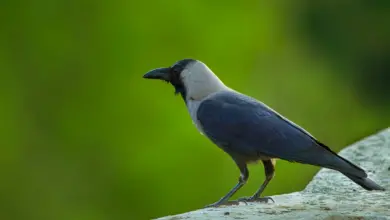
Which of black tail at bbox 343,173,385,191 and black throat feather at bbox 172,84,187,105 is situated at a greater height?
black throat feather at bbox 172,84,187,105

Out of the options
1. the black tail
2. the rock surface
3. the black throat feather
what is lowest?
the rock surface

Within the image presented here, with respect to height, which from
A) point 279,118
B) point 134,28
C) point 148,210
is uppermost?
point 134,28

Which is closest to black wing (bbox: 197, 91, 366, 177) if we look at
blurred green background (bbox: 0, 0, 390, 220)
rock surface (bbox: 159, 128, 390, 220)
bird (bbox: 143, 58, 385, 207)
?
bird (bbox: 143, 58, 385, 207)

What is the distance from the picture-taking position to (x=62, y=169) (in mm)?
7637

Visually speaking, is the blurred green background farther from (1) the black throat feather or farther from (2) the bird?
→ (2) the bird

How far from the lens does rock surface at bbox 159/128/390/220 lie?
3.31m

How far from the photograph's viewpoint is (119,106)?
789cm

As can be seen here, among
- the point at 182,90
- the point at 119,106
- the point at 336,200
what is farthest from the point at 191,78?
the point at 119,106

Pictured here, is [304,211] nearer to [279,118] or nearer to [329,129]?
[279,118]

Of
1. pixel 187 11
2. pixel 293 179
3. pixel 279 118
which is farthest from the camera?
pixel 187 11

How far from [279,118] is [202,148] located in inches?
157

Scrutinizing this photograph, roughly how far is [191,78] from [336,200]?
808mm

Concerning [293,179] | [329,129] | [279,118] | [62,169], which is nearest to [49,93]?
[62,169]

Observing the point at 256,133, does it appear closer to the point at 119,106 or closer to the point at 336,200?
the point at 336,200
